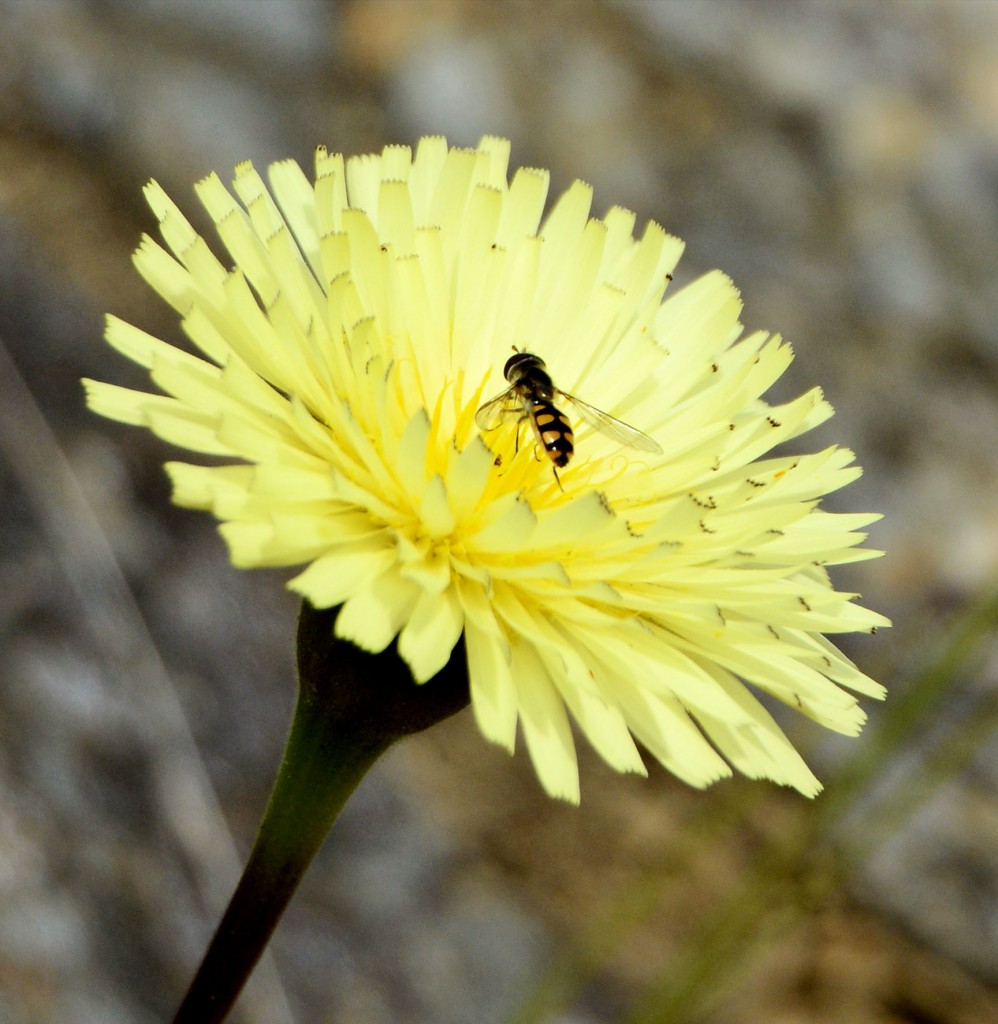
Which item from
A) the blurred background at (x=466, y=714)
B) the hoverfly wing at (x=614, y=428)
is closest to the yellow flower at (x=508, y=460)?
the hoverfly wing at (x=614, y=428)

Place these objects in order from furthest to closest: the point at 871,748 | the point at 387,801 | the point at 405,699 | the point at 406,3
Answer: the point at 406,3 → the point at 387,801 → the point at 871,748 → the point at 405,699

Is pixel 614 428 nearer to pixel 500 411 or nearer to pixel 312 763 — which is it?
pixel 500 411

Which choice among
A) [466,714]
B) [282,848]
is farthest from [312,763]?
[466,714]

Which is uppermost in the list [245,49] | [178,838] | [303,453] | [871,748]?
[245,49]

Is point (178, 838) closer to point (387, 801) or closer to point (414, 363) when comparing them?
point (387, 801)

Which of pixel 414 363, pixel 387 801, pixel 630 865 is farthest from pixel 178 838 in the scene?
pixel 414 363

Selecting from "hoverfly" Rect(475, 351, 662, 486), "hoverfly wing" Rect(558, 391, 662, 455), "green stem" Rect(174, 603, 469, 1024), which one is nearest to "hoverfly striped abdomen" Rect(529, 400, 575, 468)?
"hoverfly" Rect(475, 351, 662, 486)
